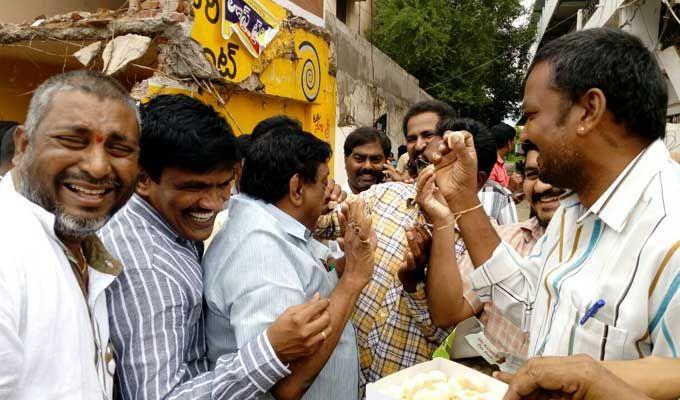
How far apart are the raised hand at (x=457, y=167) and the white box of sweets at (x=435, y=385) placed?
0.75m

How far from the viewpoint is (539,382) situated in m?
1.06

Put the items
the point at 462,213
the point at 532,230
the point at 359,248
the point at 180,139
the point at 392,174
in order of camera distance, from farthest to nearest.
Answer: the point at 392,174 → the point at 532,230 → the point at 462,213 → the point at 359,248 → the point at 180,139

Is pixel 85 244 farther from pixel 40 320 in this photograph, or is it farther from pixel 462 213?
pixel 462 213

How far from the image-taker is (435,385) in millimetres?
1553

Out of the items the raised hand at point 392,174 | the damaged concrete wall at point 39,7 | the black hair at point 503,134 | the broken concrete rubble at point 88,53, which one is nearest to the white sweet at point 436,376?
the raised hand at point 392,174

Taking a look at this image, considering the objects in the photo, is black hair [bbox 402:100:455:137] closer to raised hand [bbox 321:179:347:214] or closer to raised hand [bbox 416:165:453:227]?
raised hand [bbox 321:179:347:214]

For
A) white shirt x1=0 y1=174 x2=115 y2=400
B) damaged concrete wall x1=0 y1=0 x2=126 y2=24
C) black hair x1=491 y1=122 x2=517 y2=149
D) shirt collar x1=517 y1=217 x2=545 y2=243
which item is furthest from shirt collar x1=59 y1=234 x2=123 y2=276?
damaged concrete wall x1=0 y1=0 x2=126 y2=24

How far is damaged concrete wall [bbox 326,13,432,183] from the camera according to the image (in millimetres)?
→ 8750

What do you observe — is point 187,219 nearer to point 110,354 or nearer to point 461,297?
point 110,354

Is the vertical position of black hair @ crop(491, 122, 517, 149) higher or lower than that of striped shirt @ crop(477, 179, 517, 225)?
higher

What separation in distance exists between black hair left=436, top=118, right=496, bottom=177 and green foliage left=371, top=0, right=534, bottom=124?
12.9 m

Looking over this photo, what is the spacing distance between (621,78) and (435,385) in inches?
41.8

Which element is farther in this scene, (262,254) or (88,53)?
(88,53)

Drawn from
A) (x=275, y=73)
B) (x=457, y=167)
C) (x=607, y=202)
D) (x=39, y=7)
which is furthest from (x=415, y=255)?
(x=39, y=7)
